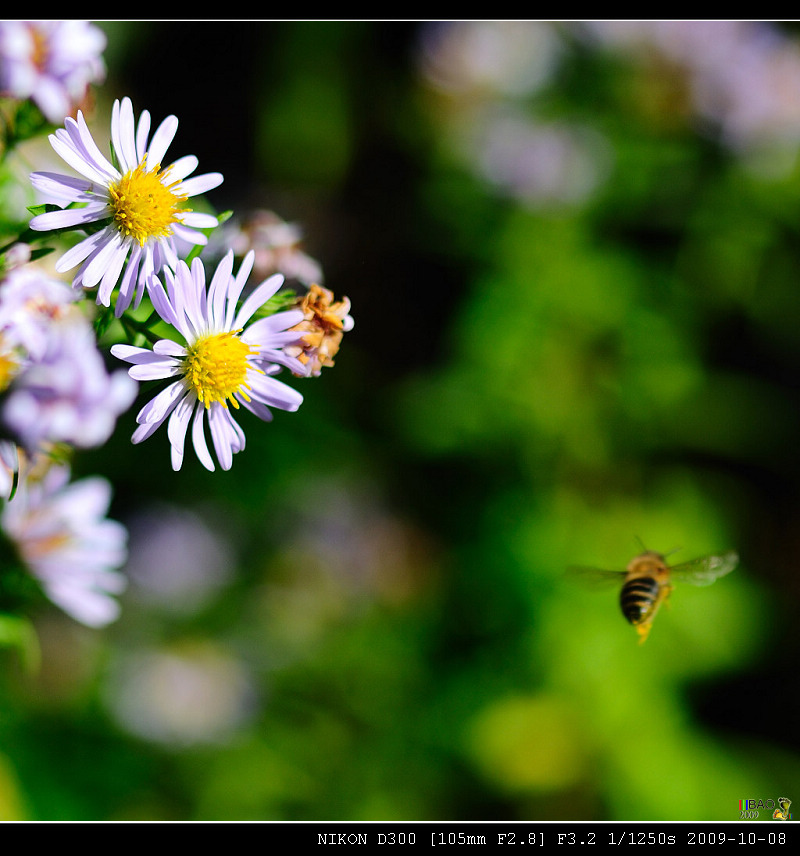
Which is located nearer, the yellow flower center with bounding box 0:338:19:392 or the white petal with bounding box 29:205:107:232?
the white petal with bounding box 29:205:107:232

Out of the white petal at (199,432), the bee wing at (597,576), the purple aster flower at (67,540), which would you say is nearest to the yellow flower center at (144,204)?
the white petal at (199,432)

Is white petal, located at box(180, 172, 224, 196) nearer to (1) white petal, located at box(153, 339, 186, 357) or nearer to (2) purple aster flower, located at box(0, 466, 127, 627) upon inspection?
(1) white petal, located at box(153, 339, 186, 357)

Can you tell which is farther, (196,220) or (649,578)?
(649,578)

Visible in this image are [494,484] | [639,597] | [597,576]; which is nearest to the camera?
[639,597]

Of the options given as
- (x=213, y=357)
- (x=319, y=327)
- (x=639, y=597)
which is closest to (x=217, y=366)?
(x=213, y=357)

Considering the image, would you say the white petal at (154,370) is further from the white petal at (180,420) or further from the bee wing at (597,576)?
the bee wing at (597,576)

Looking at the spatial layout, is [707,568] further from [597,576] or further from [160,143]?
[160,143]

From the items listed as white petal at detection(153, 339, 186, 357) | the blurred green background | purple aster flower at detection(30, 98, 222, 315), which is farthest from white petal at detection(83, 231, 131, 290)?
the blurred green background
